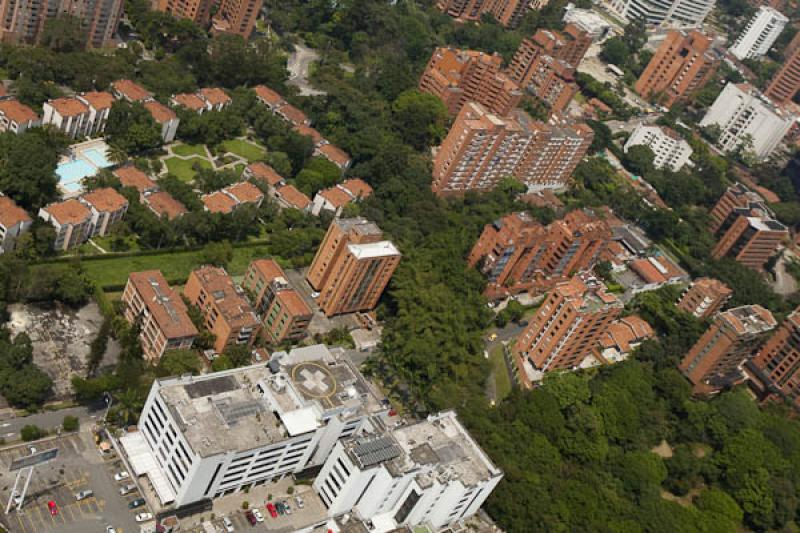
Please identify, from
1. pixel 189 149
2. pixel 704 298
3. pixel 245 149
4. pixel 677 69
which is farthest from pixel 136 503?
pixel 677 69

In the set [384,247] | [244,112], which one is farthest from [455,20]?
[384,247]

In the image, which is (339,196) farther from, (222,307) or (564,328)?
(564,328)

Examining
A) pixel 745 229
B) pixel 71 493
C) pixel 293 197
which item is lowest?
pixel 71 493

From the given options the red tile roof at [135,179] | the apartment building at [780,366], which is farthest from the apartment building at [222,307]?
the apartment building at [780,366]

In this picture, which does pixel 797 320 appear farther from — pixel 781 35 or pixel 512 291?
pixel 781 35

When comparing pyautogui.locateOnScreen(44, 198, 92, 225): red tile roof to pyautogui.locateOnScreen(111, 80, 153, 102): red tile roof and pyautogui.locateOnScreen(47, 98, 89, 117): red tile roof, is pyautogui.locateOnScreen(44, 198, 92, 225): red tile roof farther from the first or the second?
pyautogui.locateOnScreen(111, 80, 153, 102): red tile roof

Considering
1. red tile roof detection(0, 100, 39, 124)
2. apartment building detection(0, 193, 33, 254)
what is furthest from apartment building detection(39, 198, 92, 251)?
red tile roof detection(0, 100, 39, 124)
